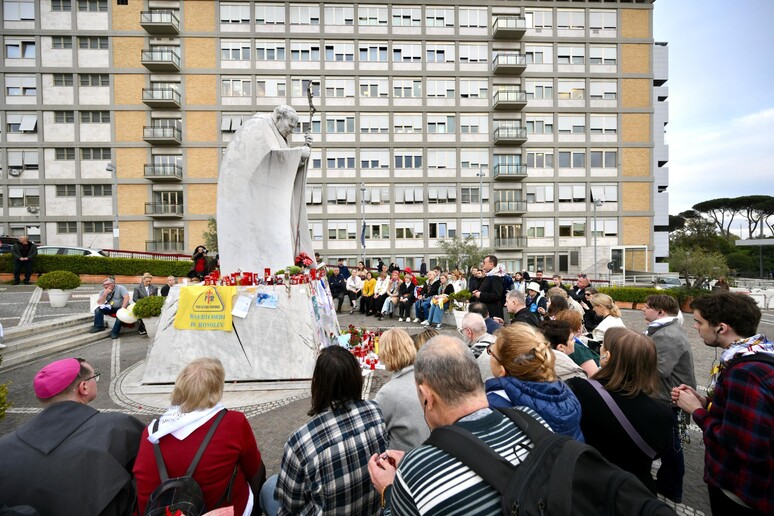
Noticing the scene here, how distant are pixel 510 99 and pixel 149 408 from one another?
119 feet

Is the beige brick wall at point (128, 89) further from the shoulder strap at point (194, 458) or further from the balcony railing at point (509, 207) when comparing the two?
the shoulder strap at point (194, 458)

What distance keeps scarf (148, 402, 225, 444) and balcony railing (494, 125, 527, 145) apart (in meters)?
35.9

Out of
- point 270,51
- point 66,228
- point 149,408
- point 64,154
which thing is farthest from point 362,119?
point 149,408

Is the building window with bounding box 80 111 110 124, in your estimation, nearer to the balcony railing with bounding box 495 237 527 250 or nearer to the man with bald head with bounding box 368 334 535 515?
the balcony railing with bounding box 495 237 527 250

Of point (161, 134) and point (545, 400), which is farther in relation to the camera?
point (161, 134)

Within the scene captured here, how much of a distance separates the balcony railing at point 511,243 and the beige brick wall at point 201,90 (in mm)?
27758

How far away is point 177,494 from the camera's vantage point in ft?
6.02

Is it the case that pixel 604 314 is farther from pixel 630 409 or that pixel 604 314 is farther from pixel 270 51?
pixel 270 51

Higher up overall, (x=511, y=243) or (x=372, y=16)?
(x=372, y=16)

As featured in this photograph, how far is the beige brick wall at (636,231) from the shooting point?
3547 centimetres

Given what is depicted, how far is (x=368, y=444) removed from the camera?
7.07 ft

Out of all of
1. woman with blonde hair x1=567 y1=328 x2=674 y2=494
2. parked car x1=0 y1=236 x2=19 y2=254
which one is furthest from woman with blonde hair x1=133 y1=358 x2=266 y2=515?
parked car x1=0 y1=236 x2=19 y2=254

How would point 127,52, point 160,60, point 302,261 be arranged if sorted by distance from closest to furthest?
point 302,261 < point 160,60 < point 127,52

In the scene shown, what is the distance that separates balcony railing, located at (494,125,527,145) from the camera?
34.3 meters
